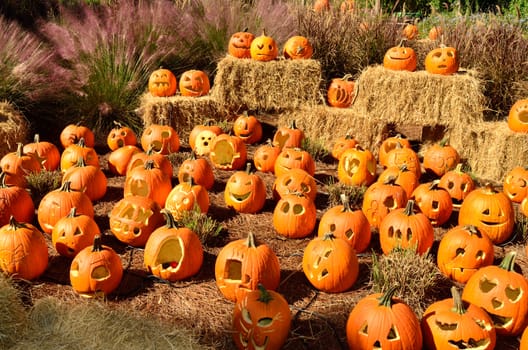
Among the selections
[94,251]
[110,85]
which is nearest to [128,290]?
[94,251]

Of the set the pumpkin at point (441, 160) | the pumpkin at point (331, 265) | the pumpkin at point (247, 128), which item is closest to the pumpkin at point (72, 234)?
the pumpkin at point (331, 265)

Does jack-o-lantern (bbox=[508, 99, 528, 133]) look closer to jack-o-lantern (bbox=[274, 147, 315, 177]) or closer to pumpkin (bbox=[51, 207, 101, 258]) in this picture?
jack-o-lantern (bbox=[274, 147, 315, 177])

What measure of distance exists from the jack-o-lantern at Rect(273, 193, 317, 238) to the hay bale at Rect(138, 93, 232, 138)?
2961 mm

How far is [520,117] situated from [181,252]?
13.8 feet

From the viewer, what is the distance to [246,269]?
3479 millimetres

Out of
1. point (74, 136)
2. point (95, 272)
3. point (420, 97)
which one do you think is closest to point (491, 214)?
point (420, 97)

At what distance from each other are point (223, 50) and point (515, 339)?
626cm

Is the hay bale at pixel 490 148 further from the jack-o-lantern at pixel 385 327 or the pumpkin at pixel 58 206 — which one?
the pumpkin at pixel 58 206

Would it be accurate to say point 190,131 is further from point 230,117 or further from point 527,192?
point 527,192

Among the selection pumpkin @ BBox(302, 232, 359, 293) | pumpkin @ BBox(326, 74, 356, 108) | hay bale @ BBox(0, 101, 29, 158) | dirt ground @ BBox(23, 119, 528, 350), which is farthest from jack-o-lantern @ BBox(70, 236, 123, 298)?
pumpkin @ BBox(326, 74, 356, 108)

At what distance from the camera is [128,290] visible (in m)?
3.68

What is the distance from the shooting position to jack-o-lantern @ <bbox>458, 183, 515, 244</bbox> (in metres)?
4.34

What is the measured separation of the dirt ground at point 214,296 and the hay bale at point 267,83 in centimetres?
301

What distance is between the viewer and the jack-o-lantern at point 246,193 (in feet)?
15.8
